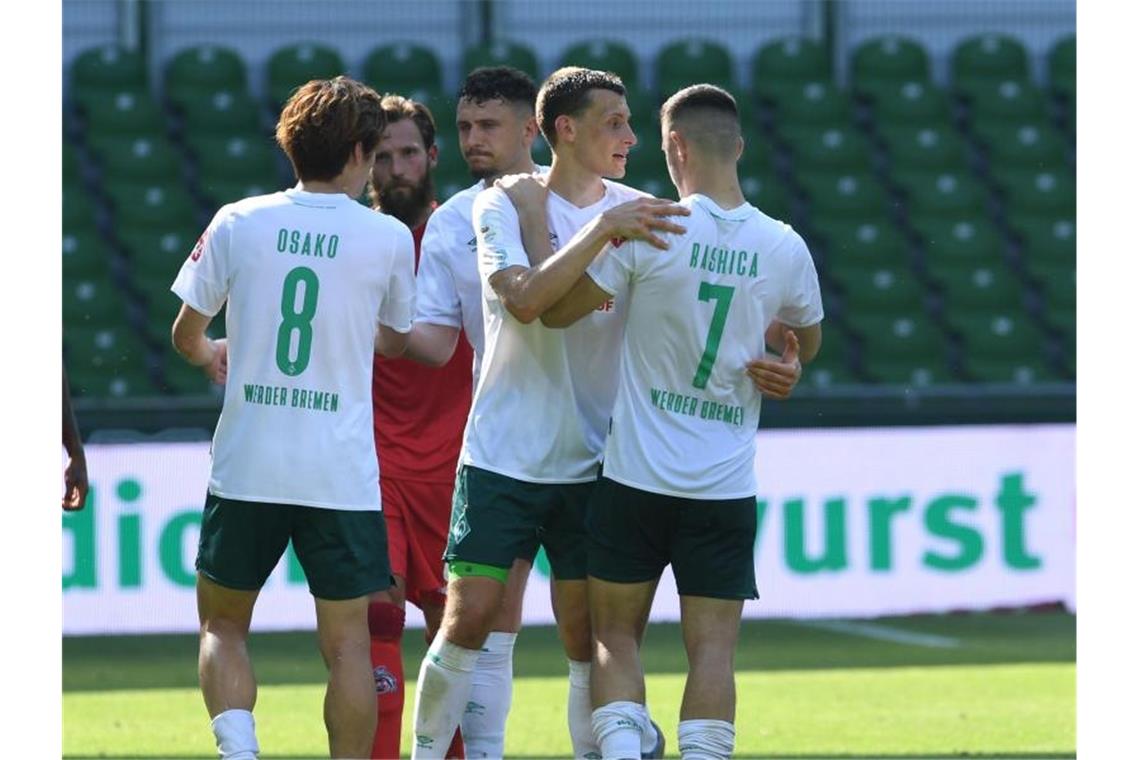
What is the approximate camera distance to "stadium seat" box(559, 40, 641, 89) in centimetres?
1605

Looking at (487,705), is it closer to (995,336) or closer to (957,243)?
(995,336)

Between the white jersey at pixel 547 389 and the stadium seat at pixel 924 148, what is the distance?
10.9 meters

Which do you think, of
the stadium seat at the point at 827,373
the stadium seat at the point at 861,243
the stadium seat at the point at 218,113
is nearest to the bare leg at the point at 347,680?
the stadium seat at the point at 827,373

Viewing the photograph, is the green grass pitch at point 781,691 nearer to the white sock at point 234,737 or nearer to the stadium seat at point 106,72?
the white sock at point 234,737

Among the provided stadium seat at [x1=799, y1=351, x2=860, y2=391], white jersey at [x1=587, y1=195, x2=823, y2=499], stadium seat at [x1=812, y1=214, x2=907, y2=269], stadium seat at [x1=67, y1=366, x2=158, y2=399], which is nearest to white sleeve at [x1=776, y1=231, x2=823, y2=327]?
white jersey at [x1=587, y1=195, x2=823, y2=499]

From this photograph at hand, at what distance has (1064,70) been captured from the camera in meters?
16.7

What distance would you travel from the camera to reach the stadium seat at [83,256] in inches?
578

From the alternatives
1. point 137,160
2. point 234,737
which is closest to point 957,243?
point 137,160

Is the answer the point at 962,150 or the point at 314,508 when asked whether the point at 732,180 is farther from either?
the point at 962,150

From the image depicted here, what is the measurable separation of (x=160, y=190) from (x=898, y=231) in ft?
18.8

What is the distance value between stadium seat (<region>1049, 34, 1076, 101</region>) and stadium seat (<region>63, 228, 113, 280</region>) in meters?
7.91

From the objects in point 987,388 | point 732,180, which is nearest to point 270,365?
point 732,180

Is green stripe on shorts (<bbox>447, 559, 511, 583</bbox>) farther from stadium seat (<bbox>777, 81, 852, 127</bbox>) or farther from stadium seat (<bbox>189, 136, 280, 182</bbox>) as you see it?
stadium seat (<bbox>777, 81, 852, 127</bbox>)
